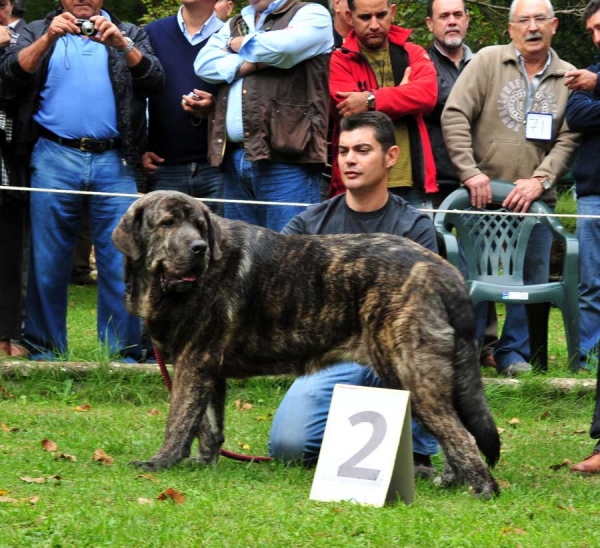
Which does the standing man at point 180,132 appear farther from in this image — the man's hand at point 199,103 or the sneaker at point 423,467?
the sneaker at point 423,467

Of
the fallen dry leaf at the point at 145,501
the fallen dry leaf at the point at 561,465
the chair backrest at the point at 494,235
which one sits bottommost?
the fallen dry leaf at the point at 561,465

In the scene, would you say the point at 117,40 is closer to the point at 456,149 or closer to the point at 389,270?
the point at 456,149

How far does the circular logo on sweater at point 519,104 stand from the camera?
28.1 feet

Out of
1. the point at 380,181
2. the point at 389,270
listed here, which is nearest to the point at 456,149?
the point at 380,181

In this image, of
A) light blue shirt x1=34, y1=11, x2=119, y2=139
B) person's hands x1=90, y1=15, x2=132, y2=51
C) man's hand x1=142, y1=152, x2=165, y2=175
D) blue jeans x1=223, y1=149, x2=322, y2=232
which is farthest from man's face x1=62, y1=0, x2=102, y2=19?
blue jeans x1=223, y1=149, x2=322, y2=232

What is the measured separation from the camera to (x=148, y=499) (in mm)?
4941

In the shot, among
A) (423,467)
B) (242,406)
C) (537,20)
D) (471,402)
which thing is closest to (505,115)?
(537,20)

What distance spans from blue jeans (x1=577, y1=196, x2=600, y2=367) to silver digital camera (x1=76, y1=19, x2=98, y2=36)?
3.81m

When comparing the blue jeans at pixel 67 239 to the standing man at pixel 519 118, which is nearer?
the blue jeans at pixel 67 239

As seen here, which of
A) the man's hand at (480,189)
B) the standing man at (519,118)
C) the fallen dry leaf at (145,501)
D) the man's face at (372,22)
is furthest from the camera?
the standing man at (519,118)

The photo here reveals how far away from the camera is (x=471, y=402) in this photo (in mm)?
5465

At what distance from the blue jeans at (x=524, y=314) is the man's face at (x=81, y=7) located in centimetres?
366

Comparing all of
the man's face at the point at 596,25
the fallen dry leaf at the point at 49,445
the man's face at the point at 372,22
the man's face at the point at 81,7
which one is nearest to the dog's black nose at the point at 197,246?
the fallen dry leaf at the point at 49,445

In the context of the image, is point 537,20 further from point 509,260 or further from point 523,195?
point 509,260
